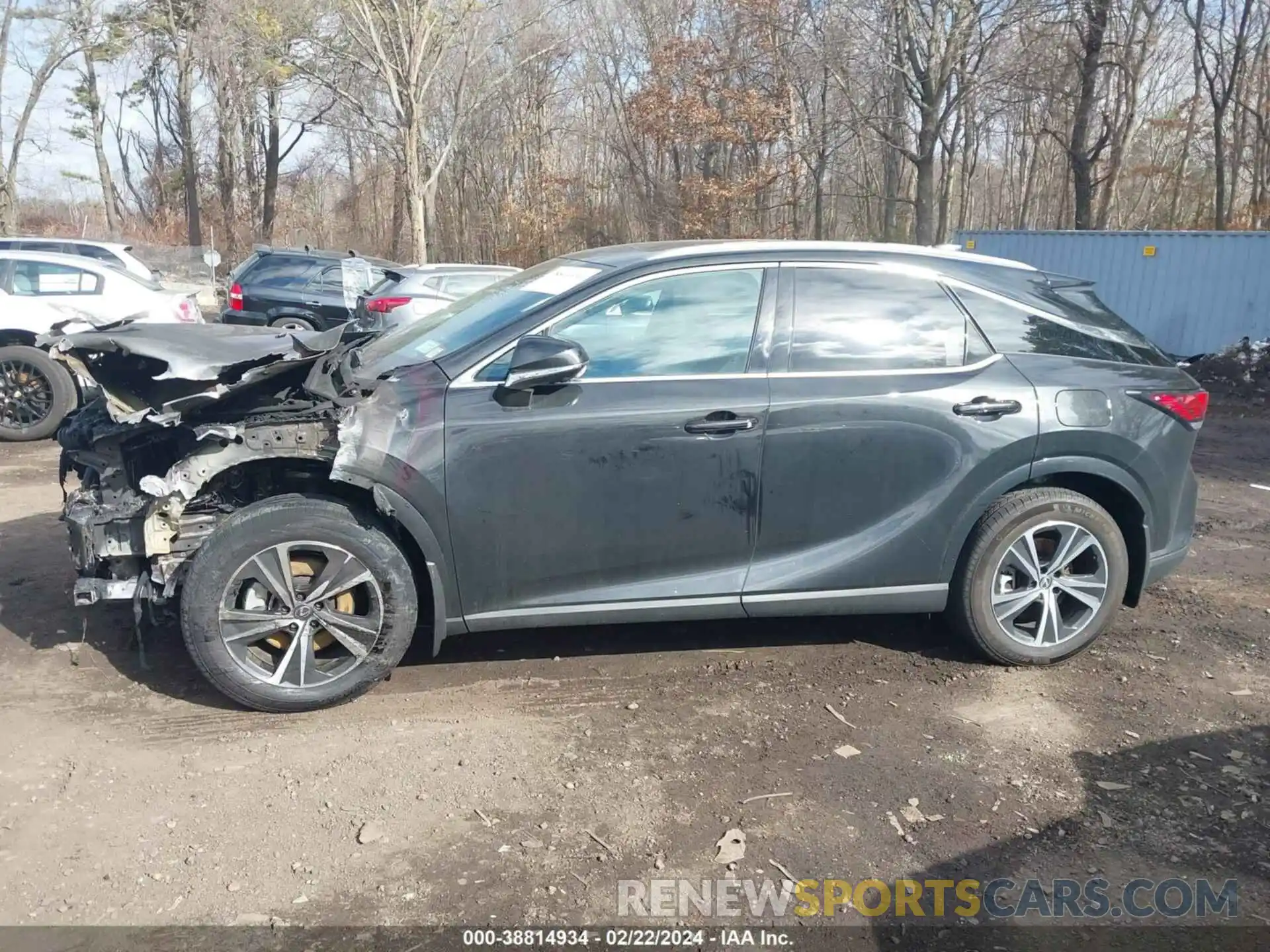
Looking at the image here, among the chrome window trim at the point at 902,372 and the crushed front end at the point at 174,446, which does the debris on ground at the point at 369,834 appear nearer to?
the crushed front end at the point at 174,446

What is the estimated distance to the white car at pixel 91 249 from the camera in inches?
531

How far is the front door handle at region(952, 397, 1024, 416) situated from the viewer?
166 inches

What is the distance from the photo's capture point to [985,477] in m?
4.27

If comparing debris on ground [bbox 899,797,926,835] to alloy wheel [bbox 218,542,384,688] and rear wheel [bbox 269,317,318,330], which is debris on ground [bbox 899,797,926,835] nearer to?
alloy wheel [bbox 218,542,384,688]

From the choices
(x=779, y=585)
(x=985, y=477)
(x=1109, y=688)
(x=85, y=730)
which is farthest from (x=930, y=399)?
(x=85, y=730)

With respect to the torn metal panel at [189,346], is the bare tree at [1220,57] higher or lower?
higher

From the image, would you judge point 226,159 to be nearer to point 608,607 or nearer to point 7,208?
point 7,208

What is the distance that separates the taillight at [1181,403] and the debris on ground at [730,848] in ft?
8.88

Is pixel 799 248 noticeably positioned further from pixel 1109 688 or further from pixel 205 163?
pixel 205 163

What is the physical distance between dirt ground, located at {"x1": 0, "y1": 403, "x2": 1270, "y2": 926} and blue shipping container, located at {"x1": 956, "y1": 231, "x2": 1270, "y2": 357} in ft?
37.5

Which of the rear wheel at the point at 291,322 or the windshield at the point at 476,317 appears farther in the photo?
the rear wheel at the point at 291,322

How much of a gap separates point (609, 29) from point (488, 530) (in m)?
30.5

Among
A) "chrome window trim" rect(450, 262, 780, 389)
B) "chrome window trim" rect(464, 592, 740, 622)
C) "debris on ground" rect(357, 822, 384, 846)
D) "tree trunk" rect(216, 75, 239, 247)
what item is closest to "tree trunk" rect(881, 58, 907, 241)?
"chrome window trim" rect(450, 262, 780, 389)

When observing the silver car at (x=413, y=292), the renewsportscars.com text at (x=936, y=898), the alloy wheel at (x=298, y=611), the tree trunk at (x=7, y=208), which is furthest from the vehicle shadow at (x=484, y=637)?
the tree trunk at (x=7, y=208)
